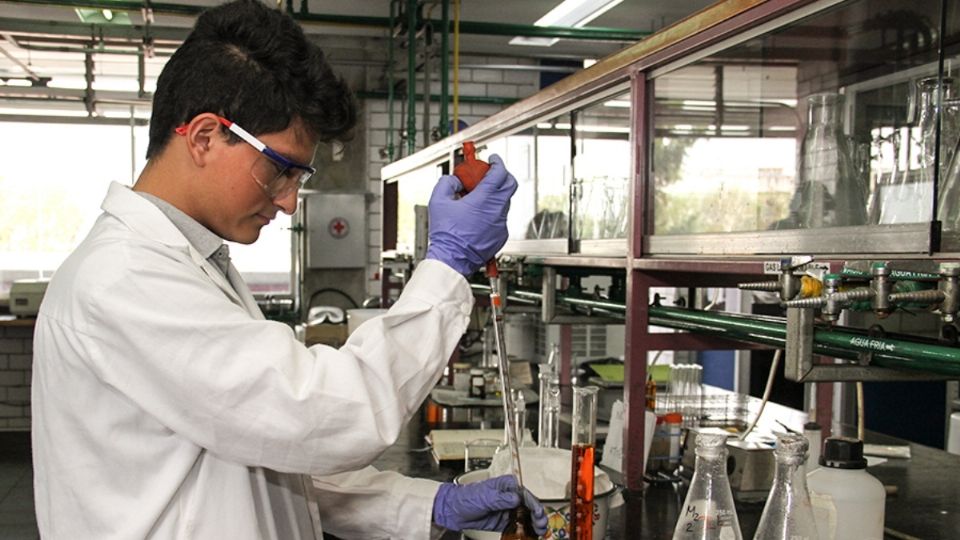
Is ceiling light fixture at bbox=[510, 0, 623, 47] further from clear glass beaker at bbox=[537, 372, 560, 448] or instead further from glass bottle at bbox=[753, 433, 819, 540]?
glass bottle at bbox=[753, 433, 819, 540]

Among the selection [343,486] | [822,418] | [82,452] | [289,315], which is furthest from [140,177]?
[289,315]

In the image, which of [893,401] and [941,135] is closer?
[941,135]

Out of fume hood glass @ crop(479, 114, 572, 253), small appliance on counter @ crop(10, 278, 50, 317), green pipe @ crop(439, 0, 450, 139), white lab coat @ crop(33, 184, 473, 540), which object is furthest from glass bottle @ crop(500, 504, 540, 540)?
small appliance on counter @ crop(10, 278, 50, 317)

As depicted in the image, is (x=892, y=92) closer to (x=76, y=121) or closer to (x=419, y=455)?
(x=419, y=455)

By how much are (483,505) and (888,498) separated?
3.37 ft

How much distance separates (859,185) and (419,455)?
1310 millimetres

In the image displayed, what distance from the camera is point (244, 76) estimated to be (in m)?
1.12

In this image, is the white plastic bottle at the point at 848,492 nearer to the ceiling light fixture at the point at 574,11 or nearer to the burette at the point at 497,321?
the burette at the point at 497,321

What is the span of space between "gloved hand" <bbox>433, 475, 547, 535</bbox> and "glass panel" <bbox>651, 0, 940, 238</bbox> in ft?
2.42

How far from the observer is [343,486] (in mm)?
1463

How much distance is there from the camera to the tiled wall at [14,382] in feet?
19.6

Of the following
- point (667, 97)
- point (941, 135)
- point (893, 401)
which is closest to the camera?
point (941, 135)

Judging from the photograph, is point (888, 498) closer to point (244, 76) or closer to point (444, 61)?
point (244, 76)

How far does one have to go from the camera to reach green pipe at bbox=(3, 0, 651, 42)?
13.6ft
